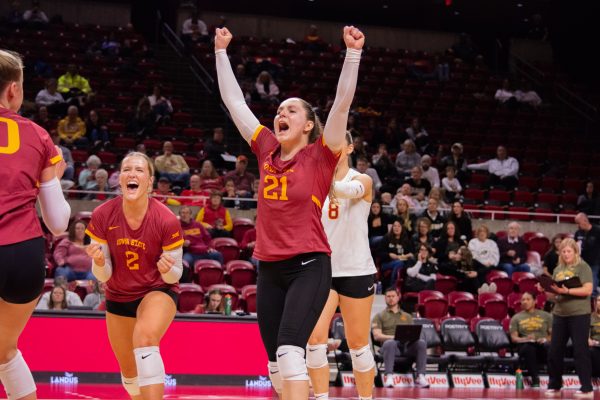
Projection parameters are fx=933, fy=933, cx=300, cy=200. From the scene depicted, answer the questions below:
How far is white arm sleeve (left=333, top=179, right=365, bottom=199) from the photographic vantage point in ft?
22.8

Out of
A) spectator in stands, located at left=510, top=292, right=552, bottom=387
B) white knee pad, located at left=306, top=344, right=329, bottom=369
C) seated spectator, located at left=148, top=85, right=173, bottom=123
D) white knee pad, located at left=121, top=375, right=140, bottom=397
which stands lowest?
spectator in stands, located at left=510, top=292, right=552, bottom=387

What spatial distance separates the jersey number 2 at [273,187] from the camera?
18.6ft

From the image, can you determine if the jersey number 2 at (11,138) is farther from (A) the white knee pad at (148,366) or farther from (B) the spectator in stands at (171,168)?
(B) the spectator in stands at (171,168)

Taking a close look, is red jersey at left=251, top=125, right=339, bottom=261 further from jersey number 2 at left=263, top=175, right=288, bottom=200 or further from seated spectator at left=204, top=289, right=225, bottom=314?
seated spectator at left=204, top=289, right=225, bottom=314

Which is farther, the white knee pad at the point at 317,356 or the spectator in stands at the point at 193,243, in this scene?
the spectator in stands at the point at 193,243

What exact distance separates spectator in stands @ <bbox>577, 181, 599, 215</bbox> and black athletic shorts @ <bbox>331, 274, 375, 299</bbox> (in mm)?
13457

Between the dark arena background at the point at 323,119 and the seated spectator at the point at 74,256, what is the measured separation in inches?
3.8

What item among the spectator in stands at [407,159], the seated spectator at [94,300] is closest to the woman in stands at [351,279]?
the seated spectator at [94,300]

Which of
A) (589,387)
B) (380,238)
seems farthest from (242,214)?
(589,387)

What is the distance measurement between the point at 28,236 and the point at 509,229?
44.1 ft

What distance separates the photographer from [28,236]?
4883 mm

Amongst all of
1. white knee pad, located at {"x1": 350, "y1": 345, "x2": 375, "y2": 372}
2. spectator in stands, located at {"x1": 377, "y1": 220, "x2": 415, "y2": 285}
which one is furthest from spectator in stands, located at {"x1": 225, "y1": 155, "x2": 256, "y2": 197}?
white knee pad, located at {"x1": 350, "y1": 345, "x2": 375, "y2": 372}

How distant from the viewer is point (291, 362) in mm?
5426

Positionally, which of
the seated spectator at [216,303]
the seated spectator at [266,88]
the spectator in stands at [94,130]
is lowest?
the seated spectator at [216,303]
